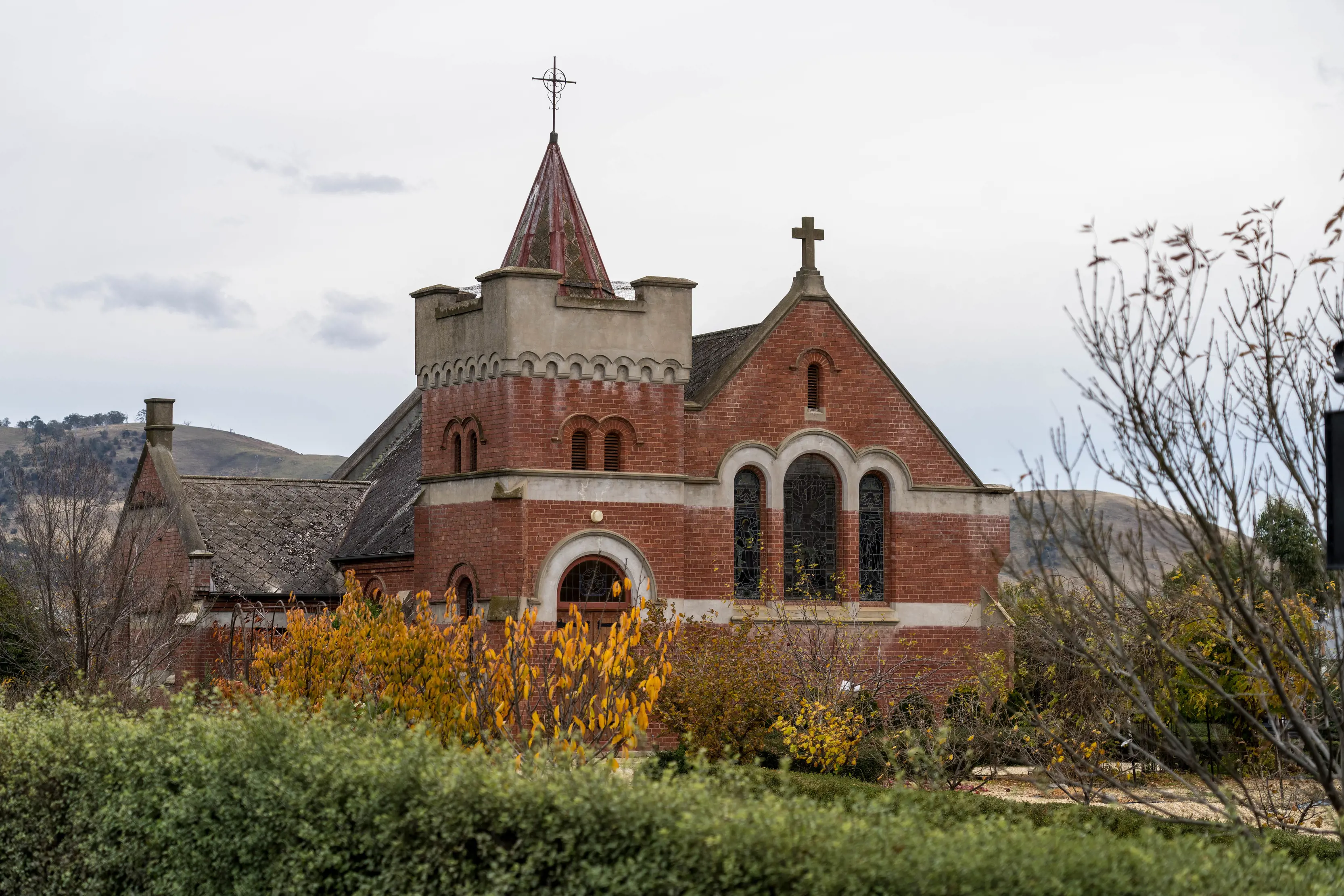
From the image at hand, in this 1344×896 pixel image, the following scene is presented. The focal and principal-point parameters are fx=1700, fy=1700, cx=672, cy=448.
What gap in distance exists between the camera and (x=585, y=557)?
31250 millimetres

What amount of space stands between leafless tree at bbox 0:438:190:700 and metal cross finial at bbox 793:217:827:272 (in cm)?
1464

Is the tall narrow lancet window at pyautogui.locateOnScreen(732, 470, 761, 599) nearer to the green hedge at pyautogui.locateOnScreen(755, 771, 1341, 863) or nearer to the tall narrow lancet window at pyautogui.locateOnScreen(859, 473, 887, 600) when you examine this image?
the tall narrow lancet window at pyautogui.locateOnScreen(859, 473, 887, 600)

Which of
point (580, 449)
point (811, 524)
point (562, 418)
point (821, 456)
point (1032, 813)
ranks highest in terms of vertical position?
point (562, 418)

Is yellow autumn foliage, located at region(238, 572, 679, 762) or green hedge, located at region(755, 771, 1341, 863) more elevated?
yellow autumn foliage, located at region(238, 572, 679, 762)

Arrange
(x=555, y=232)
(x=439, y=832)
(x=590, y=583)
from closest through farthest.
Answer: (x=439, y=832), (x=590, y=583), (x=555, y=232)

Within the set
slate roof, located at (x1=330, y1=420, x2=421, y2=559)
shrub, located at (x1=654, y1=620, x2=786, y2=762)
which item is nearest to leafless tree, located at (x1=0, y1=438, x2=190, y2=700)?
slate roof, located at (x1=330, y1=420, x2=421, y2=559)

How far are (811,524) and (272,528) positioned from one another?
13.3 m

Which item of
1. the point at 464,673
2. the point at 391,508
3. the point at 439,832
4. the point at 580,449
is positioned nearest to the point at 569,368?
the point at 580,449

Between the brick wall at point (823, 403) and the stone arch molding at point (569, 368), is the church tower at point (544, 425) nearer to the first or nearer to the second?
the stone arch molding at point (569, 368)

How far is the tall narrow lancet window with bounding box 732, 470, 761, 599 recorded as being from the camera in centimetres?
→ 3316

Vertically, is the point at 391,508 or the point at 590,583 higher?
the point at 391,508

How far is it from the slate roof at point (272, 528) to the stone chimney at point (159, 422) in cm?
126

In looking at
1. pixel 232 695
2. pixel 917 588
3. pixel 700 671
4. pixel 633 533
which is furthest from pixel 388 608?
pixel 917 588

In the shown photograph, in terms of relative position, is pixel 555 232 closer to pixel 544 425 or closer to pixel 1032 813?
pixel 544 425
